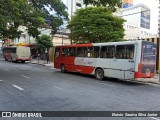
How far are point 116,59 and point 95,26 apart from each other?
11.3 meters

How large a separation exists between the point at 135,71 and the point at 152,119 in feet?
29.6

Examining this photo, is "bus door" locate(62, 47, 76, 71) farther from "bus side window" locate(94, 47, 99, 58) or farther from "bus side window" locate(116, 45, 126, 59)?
"bus side window" locate(116, 45, 126, 59)

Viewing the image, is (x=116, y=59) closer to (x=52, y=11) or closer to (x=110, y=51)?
(x=110, y=51)

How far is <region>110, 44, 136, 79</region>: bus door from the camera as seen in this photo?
1616cm

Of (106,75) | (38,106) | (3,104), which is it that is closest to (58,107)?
(38,106)

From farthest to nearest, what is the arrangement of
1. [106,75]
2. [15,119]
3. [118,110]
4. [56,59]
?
1. [56,59]
2. [106,75]
3. [118,110]
4. [15,119]

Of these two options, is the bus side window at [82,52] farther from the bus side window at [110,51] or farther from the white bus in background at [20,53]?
the white bus in background at [20,53]

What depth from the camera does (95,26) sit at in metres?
27.9

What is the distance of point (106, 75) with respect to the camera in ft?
59.3

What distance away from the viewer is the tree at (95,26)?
27.6 meters

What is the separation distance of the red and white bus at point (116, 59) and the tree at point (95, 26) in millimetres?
6447

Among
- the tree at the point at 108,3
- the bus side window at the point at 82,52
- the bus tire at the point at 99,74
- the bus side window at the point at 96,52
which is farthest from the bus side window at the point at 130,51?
the tree at the point at 108,3

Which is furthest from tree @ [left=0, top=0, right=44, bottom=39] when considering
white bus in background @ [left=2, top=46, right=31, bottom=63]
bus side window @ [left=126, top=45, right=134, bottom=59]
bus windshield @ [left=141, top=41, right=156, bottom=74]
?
white bus in background @ [left=2, top=46, right=31, bottom=63]

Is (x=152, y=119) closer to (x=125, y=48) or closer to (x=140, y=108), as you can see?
(x=140, y=108)
